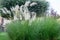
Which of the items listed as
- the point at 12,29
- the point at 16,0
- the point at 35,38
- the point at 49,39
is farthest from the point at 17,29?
the point at 16,0

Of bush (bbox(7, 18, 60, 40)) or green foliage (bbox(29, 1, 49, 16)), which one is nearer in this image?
bush (bbox(7, 18, 60, 40))

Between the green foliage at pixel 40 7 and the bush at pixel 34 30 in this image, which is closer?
the bush at pixel 34 30

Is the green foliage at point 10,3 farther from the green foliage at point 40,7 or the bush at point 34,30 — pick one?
the bush at point 34,30

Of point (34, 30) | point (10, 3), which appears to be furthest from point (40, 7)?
point (34, 30)

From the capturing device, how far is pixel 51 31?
11.2 feet

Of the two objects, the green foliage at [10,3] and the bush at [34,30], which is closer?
the bush at [34,30]

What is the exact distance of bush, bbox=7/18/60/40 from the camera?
3.33 meters

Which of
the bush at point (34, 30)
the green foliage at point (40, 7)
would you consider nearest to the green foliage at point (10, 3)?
the green foliage at point (40, 7)

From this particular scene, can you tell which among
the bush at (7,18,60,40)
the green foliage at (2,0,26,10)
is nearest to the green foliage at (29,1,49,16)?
the green foliage at (2,0,26,10)

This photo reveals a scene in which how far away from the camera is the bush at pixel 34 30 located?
10.9ft

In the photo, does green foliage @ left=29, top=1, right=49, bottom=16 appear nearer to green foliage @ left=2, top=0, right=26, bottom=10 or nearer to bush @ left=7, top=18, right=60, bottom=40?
green foliage @ left=2, top=0, right=26, bottom=10

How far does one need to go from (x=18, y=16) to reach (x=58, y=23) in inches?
30.7

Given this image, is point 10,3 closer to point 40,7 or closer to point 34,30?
point 40,7

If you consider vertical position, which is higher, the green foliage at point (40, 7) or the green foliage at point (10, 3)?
the green foliage at point (10, 3)
